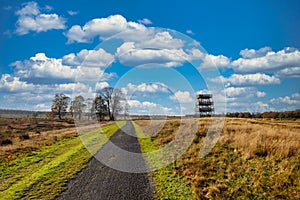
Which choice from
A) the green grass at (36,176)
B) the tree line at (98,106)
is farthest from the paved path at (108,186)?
the tree line at (98,106)

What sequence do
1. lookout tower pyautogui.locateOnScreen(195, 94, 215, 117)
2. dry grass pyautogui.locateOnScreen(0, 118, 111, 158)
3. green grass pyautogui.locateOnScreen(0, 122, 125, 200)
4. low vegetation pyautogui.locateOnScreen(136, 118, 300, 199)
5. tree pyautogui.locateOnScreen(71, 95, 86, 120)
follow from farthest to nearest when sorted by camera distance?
tree pyautogui.locateOnScreen(71, 95, 86, 120) → lookout tower pyautogui.locateOnScreen(195, 94, 215, 117) → dry grass pyautogui.locateOnScreen(0, 118, 111, 158) → green grass pyautogui.locateOnScreen(0, 122, 125, 200) → low vegetation pyautogui.locateOnScreen(136, 118, 300, 199)

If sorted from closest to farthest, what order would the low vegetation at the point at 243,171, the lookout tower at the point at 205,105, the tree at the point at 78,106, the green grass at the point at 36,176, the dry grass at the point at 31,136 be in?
the low vegetation at the point at 243,171 < the green grass at the point at 36,176 < the dry grass at the point at 31,136 < the lookout tower at the point at 205,105 < the tree at the point at 78,106

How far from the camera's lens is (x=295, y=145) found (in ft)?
38.6

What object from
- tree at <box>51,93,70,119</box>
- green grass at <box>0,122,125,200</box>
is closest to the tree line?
tree at <box>51,93,70,119</box>

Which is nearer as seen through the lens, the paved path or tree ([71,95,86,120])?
the paved path

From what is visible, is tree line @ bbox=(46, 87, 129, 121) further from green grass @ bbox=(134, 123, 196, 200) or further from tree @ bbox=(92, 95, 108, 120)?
green grass @ bbox=(134, 123, 196, 200)

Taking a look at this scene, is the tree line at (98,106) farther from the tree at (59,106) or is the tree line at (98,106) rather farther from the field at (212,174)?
the field at (212,174)

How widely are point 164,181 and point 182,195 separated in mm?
1645

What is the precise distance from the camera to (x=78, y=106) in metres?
94.4

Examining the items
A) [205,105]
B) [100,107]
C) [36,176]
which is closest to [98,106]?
[100,107]

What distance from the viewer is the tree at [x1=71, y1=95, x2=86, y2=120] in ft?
302

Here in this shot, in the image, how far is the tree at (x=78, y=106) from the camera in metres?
92.0

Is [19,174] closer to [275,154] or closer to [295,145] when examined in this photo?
[275,154]

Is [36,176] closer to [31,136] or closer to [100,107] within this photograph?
[31,136]
